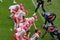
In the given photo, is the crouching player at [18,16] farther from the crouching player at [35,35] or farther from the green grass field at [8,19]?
the crouching player at [35,35]

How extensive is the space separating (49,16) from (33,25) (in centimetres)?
181

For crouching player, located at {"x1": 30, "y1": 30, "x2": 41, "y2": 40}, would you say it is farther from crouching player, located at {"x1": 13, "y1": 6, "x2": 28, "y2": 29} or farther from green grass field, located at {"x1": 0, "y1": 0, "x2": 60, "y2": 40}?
crouching player, located at {"x1": 13, "y1": 6, "x2": 28, "y2": 29}

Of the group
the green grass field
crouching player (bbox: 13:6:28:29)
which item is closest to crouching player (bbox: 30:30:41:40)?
the green grass field

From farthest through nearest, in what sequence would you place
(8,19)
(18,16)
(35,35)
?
(8,19) < (18,16) < (35,35)

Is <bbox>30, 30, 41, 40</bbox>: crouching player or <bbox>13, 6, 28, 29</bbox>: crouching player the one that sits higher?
<bbox>13, 6, 28, 29</bbox>: crouching player

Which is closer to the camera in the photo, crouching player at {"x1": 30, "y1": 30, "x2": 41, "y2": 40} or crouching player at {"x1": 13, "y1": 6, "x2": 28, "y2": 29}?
crouching player at {"x1": 30, "y1": 30, "x2": 41, "y2": 40}

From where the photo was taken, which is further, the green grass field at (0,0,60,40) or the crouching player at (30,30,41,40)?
the green grass field at (0,0,60,40)

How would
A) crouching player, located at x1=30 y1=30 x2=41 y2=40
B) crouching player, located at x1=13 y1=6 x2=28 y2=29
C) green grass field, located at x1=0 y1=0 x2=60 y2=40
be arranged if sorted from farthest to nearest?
1. green grass field, located at x1=0 y1=0 x2=60 y2=40
2. crouching player, located at x1=13 y1=6 x2=28 y2=29
3. crouching player, located at x1=30 y1=30 x2=41 y2=40

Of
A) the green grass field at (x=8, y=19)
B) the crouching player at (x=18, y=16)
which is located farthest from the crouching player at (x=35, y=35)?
the crouching player at (x=18, y=16)

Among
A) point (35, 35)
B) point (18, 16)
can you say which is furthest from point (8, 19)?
point (35, 35)

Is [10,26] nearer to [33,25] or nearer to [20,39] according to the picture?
[33,25]

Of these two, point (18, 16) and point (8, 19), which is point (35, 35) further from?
point (8, 19)

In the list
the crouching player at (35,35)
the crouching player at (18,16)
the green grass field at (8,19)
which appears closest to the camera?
the crouching player at (35,35)

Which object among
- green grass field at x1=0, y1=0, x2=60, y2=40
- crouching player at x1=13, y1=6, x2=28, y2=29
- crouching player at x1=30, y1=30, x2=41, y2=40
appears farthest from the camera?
green grass field at x1=0, y1=0, x2=60, y2=40
